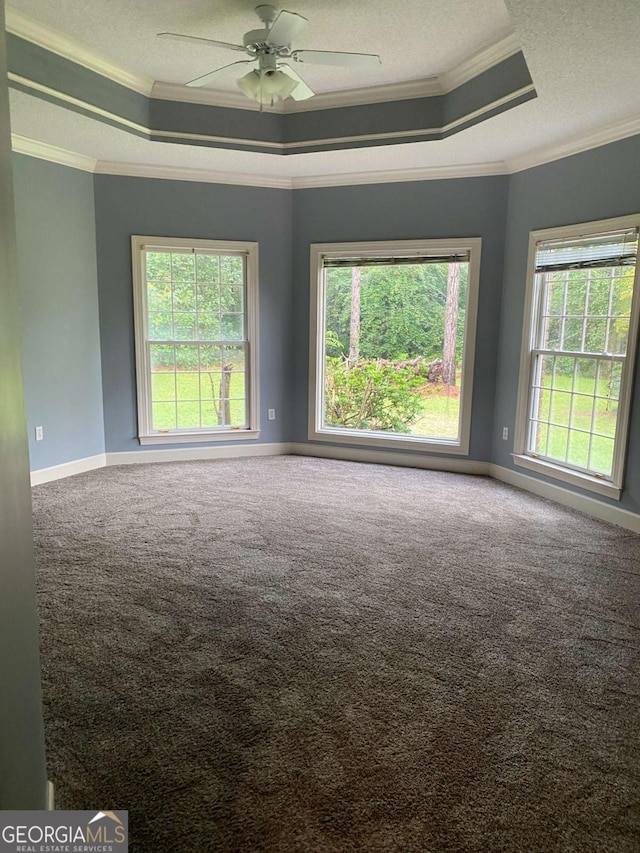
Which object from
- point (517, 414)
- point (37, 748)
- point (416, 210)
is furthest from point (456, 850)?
point (416, 210)

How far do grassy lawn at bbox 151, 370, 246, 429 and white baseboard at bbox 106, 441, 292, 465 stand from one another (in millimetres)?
238

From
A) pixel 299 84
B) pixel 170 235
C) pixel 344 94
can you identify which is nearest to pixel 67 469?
pixel 170 235

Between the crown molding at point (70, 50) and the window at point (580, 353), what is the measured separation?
129 inches

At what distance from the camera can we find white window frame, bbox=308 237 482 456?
208 inches

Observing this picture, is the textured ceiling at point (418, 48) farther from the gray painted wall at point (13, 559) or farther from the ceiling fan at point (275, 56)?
the gray painted wall at point (13, 559)

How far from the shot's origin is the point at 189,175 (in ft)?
17.7

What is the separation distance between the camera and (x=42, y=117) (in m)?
3.91

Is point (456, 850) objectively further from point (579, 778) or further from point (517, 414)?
point (517, 414)

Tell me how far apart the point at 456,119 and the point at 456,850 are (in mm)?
4197

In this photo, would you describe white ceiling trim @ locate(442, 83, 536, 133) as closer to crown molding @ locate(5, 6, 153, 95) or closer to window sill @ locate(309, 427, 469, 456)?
crown molding @ locate(5, 6, 153, 95)

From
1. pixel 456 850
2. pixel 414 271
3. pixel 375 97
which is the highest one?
pixel 375 97

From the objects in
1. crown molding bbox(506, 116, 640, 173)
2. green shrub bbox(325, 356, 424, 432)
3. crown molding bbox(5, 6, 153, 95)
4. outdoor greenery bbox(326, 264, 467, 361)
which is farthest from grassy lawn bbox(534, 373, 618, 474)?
crown molding bbox(5, 6, 153, 95)

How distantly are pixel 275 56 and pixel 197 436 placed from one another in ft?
11.4

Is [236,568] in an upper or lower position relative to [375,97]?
lower
